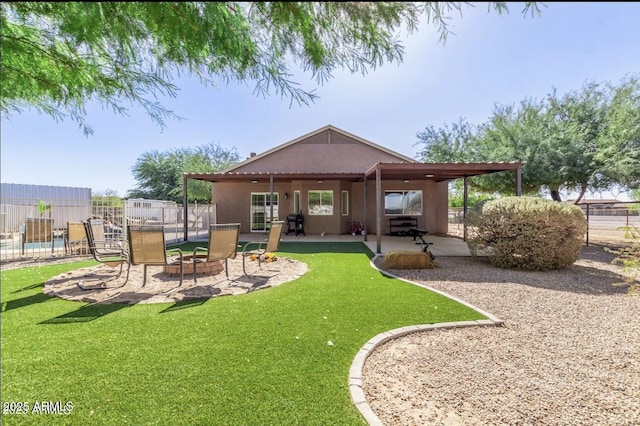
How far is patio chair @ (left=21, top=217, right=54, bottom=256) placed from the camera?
28.8 feet

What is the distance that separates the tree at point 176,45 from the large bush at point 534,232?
692 centimetres

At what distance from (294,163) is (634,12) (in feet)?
51.2

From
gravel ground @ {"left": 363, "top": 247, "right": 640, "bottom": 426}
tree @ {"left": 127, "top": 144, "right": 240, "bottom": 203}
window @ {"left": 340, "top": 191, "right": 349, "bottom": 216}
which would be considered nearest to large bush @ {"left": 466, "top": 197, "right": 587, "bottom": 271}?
gravel ground @ {"left": 363, "top": 247, "right": 640, "bottom": 426}

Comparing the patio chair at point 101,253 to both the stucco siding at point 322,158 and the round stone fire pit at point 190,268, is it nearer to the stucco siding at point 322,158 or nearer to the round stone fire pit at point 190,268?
the round stone fire pit at point 190,268

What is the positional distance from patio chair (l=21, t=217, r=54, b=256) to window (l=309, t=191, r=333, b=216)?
33.1 feet

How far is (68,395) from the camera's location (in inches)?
85.8

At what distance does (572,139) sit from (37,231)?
19.5 m

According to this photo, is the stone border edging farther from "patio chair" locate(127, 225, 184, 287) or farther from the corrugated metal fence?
the corrugated metal fence

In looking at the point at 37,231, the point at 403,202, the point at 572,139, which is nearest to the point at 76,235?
the point at 37,231

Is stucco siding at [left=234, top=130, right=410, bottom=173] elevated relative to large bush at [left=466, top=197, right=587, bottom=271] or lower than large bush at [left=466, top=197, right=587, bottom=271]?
elevated

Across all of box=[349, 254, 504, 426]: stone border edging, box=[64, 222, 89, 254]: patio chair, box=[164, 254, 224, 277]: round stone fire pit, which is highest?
box=[64, 222, 89, 254]: patio chair

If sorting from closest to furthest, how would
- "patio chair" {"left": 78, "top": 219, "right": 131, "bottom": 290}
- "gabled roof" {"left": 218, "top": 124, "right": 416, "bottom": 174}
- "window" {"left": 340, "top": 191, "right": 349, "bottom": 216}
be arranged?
"patio chair" {"left": 78, "top": 219, "right": 131, "bottom": 290}, "window" {"left": 340, "top": 191, "right": 349, "bottom": 216}, "gabled roof" {"left": 218, "top": 124, "right": 416, "bottom": 174}

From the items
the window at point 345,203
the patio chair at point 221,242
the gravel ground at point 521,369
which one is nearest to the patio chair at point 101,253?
the patio chair at point 221,242

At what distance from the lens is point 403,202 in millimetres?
15195
